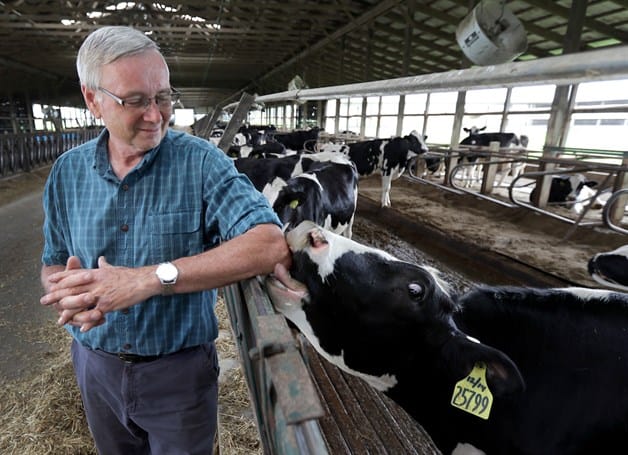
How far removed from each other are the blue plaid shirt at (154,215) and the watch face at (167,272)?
0.57 ft

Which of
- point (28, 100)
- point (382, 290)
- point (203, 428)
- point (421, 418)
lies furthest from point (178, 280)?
point (28, 100)

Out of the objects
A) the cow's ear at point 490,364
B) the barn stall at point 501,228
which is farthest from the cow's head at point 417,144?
the cow's ear at point 490,364

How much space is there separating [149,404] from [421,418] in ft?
3.65

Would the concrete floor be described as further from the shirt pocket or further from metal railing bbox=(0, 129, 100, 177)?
metal railing bbox=(0, 129, 100, 177)

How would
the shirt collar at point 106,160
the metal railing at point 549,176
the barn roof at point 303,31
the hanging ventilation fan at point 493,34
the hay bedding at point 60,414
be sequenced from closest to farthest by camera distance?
the shirt collar at point 106,160
the hay bedding at point 60,414
the hanging ventilation fan at point 493,34
the metal railing at point 549,176
the barn roof at point 303,31

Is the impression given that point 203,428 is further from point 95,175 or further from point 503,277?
point 503,277

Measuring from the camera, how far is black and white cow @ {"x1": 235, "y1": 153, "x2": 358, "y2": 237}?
421 centimetres

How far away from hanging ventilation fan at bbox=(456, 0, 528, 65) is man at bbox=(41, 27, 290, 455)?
117 inches

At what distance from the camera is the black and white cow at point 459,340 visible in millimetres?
1444

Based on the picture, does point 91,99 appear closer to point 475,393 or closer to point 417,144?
point 475,393

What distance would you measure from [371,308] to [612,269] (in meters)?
2.33

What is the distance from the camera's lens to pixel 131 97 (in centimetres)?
111

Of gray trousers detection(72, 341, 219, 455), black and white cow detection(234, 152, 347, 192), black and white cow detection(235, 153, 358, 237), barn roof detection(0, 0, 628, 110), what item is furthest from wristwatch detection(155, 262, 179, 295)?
barn roof detection(0, 0, 628, 110)

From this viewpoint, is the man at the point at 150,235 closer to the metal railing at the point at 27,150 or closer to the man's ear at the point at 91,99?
the man's ear at the point at 91,99
